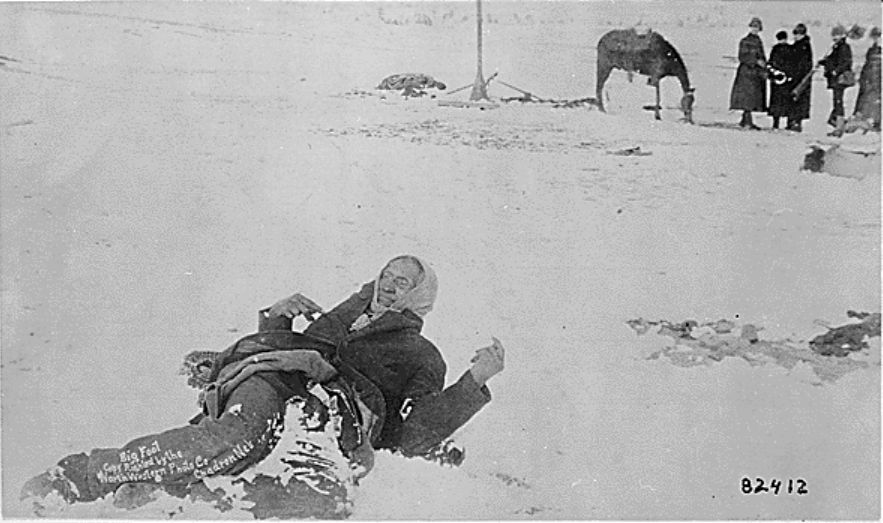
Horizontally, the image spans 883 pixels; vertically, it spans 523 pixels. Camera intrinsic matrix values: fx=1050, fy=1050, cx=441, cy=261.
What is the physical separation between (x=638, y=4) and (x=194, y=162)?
0.78 metres

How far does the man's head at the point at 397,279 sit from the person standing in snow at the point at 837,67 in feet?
2.38

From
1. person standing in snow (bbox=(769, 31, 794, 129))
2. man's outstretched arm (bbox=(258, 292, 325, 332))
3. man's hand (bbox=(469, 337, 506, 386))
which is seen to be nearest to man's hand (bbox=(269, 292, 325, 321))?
man's outstretched arm (bbox=(258, 292, 325, 332))

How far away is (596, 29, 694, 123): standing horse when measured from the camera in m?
1.74

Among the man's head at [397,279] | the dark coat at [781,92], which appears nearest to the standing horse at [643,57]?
the dark coat at [781,92]

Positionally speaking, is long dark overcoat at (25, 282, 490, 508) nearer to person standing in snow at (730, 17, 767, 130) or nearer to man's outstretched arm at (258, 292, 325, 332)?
man's outstretched arm at (258, 292, 325, 332)

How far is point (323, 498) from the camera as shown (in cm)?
176

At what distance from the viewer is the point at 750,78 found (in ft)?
5.68

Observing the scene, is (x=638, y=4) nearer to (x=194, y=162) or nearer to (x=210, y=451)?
(x=194, y=162)

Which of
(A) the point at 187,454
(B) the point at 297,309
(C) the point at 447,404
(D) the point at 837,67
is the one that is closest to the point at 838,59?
(D) the point at 837,67

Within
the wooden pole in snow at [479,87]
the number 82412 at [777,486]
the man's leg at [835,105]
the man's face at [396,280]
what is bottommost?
the number 82412 at [777,486]

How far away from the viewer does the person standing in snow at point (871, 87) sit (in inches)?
67.7

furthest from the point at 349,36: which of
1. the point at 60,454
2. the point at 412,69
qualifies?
the point at 60,454

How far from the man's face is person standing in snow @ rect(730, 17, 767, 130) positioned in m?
0.60

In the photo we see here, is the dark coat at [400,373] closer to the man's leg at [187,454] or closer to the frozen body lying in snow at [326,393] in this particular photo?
the frozen body lying in snow at [326,393]
